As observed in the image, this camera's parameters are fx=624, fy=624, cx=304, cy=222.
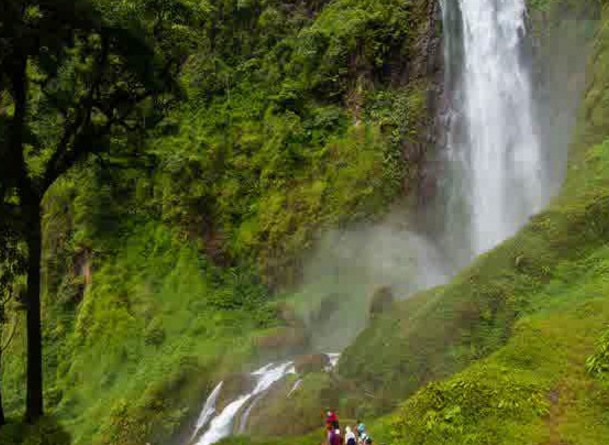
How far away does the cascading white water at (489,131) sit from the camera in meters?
22.8

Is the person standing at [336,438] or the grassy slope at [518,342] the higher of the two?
the grassy slope at [518,342]

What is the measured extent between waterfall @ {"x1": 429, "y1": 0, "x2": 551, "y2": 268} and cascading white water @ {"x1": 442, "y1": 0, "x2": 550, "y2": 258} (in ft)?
0.12

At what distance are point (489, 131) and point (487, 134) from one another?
0.13 meters

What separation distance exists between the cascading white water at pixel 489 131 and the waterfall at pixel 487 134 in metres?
0.04

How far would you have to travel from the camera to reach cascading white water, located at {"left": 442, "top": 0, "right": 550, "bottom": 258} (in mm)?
22812

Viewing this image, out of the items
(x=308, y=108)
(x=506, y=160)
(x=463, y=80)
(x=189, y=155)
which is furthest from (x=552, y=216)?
(x=189, y=155)

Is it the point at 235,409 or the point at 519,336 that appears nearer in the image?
the point at 519,336

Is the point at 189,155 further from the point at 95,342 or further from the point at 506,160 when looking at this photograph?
the point at 506,160

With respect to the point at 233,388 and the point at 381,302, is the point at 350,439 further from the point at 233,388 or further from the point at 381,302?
the point at 233,388

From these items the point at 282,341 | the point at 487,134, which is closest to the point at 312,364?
the point at 282,341

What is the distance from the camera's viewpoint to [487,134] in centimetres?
2406

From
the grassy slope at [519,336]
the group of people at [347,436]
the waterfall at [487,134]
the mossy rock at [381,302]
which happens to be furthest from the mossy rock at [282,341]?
the group of people at [347,436]

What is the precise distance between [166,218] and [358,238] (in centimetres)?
936

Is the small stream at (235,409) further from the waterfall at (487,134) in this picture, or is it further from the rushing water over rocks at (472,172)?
the waterfall at (487,134)
